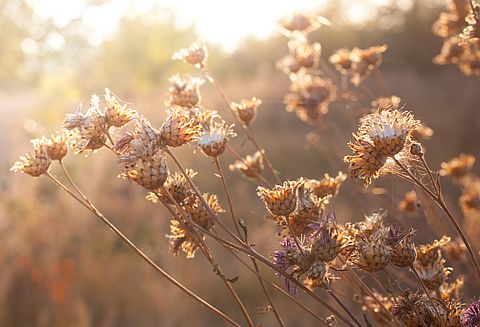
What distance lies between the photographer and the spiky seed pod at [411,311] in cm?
84

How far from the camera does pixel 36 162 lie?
1.12 metres

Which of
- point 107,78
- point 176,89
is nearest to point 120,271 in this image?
point 176,89

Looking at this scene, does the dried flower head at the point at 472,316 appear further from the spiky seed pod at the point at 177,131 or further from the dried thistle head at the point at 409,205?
the dried thistle head at the point at 409,205

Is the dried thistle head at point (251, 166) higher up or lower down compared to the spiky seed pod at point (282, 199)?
higher up

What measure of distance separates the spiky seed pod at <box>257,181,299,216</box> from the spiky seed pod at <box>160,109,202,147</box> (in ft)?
0.50

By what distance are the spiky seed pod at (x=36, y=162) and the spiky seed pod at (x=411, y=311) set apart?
0.69m

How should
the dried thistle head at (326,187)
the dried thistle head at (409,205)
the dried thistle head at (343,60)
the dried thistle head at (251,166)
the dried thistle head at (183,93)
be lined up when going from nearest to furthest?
the dried thistle head at (326,187) < the dried thistle head at (183,93) < the dried thistle head at (251,166) < the dried thistle head at (409,205) < the dried thistle head at (343,60)

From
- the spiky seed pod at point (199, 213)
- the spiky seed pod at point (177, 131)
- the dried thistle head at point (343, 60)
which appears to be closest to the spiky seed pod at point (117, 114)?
the spiky seed pod at point (177, 131)

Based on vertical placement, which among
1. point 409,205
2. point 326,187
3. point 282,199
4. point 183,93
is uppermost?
point 409,205

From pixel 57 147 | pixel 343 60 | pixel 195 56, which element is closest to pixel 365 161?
pixel 57 147

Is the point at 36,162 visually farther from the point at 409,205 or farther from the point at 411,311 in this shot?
the point at 409,205

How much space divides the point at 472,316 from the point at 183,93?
86 cm

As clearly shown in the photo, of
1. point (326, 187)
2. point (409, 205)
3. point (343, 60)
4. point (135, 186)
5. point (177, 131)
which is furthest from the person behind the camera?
point (135, 186)

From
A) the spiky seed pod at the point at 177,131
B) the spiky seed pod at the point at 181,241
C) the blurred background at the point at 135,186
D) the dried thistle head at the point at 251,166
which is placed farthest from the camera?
the blurred background at the point at 135,186
